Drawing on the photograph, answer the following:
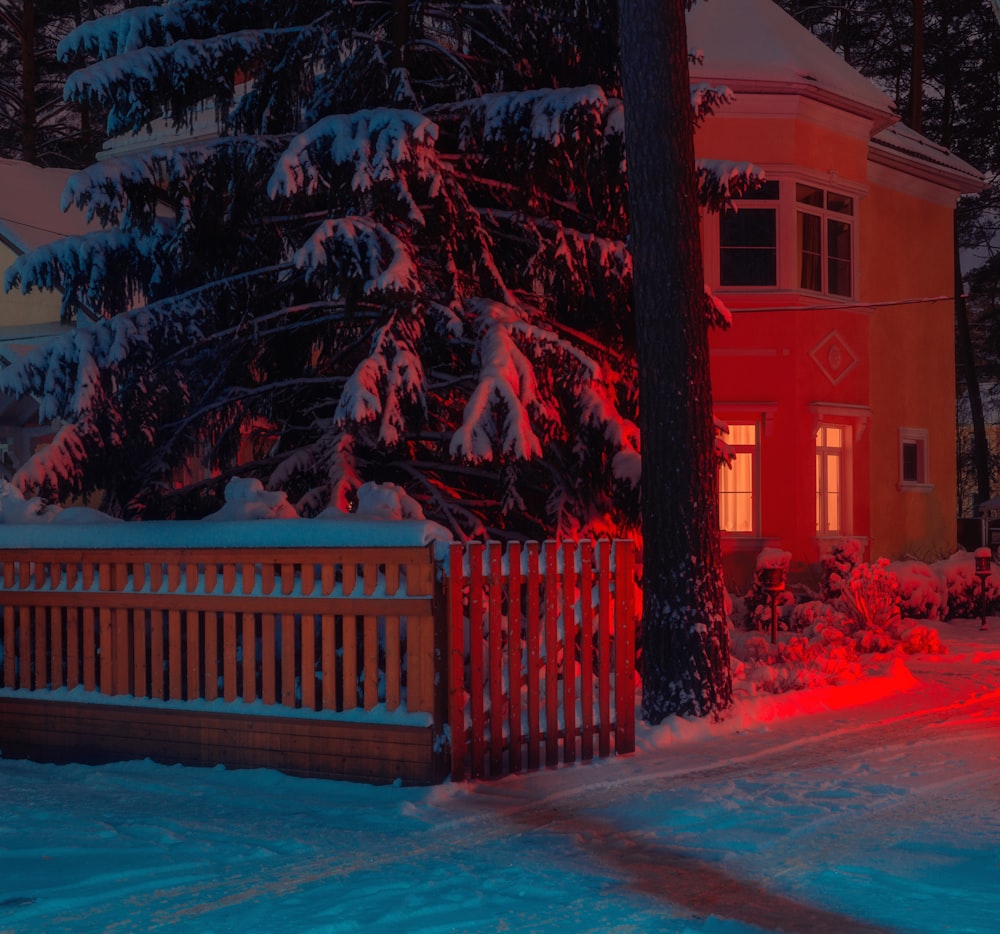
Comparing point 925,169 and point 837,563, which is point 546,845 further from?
point 925,169

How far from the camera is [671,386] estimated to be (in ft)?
33.9

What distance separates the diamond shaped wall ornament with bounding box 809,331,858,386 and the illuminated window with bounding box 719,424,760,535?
1.41m

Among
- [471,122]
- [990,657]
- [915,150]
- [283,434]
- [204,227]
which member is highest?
[915,150]

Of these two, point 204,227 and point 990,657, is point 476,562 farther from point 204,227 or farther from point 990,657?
point 990,657

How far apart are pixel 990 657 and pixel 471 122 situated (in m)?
7.67

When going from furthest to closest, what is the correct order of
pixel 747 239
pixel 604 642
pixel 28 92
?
1. pixel 28 92
2. pixel 747 239
3. pixel 604 642

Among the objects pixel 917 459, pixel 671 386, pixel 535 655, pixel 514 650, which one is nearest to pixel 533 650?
pixel 535 655

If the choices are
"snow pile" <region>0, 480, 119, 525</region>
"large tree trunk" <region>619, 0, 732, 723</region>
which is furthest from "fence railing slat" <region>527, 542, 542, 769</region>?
"snow pile" <region>0, 480, 119, 525</region>

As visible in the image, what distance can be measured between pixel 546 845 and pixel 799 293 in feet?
48.6

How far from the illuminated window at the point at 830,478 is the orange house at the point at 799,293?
0.02 meters

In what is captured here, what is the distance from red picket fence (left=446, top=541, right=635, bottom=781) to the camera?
7.91 m

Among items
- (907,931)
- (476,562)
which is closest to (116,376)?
(476,562)

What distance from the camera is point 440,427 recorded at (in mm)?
12516

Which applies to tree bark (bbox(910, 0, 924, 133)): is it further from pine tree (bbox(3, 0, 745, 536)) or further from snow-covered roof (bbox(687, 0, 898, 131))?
pine tree (bbox(3, 0, 745, 536))
